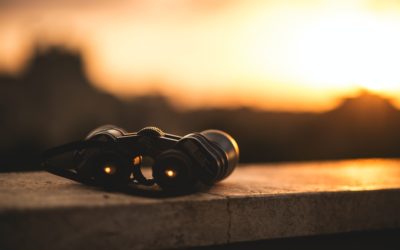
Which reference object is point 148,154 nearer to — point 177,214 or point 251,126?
point 177,214

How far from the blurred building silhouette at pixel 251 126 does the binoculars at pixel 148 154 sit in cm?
296

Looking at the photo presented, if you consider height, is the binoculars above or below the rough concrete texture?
above

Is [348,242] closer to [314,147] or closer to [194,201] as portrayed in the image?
[194,201]

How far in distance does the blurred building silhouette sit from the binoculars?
2.96 meters

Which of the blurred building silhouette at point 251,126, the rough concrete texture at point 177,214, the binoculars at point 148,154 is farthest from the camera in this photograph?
the blurred building silhouette at point 251,126

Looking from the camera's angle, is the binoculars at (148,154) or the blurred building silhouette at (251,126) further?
the blurred building silhouette at (251,126)

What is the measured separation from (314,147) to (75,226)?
53.6 ft

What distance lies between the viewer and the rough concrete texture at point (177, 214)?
80.2 inches

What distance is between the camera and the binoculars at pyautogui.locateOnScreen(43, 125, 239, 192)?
2377 millimetres

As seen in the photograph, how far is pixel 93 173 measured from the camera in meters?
2.53

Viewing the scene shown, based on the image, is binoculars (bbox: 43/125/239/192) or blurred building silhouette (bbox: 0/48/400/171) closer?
binoculars (bbox: 43/125/239/192)

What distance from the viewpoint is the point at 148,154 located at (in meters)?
2.64

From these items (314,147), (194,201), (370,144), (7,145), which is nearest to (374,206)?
(194,201)

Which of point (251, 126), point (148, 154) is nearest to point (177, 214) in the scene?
point (148, 154)
